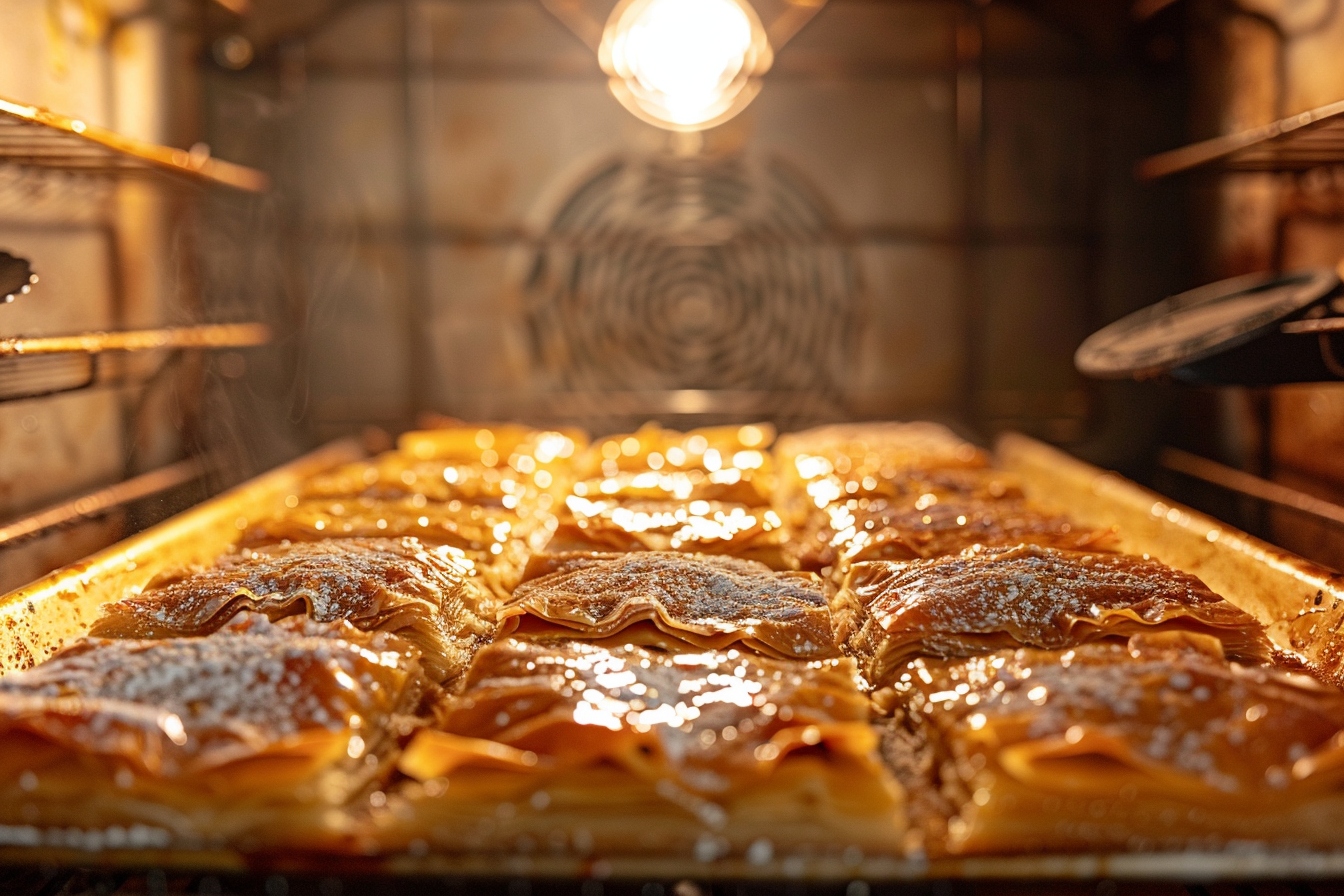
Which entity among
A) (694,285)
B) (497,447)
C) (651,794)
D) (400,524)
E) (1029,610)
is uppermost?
(694,285)

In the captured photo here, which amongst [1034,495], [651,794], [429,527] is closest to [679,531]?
[429,527]

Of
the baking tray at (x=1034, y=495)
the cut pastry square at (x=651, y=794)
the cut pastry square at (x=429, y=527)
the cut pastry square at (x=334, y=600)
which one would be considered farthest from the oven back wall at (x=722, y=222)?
the cut pastry square at (x=651, y=794)

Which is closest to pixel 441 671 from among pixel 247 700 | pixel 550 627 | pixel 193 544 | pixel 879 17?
pixel 550 627

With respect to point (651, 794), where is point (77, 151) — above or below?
above

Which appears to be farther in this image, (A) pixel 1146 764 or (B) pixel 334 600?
(B) pixel 334 600

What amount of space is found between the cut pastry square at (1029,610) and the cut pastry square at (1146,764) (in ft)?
1.09

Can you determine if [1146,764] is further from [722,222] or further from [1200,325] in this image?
[722,222]

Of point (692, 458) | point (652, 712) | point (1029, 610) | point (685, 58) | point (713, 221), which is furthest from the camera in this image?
point (713, 221)

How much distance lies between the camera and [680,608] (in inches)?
89.5

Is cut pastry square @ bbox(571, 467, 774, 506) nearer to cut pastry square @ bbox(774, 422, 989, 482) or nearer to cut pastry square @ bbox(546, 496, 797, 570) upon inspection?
cut pastry square @ bbox(546, 496, 797, 570)

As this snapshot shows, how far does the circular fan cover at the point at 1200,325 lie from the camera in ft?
8.42

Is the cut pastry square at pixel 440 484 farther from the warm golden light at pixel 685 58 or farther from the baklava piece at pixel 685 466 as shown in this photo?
the warm golden light at pixel 685 58

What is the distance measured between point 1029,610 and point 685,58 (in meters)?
3.68

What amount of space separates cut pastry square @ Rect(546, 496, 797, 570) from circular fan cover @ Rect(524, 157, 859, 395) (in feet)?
8.14
